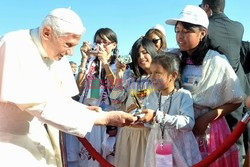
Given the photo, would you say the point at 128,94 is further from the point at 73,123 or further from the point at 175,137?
the point at 73,123

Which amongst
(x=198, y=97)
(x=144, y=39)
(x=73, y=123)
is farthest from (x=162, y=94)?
(x=73, y=123)

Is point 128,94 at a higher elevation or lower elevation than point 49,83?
lower

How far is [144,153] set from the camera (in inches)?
144

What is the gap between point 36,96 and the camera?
8.08ft

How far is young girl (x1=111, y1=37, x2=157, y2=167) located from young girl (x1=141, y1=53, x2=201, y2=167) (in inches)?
8.3

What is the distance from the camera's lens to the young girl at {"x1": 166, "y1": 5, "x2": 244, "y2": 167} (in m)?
3.27

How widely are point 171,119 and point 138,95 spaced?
2.83ft

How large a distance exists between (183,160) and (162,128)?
1.13ft

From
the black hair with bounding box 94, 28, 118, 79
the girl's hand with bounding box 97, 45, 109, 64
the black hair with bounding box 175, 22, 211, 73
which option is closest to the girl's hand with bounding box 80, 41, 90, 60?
the black hair with bounding box 94, 28, 118, 79

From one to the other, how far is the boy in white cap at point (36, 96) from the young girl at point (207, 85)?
859mm

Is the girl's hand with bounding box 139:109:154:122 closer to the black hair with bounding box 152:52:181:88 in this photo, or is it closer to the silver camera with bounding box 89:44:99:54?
the black hair with bounding box 152:52:181:88

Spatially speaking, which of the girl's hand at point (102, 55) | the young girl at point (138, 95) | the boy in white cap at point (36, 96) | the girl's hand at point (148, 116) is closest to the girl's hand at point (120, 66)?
the young girl at point (138, 95)

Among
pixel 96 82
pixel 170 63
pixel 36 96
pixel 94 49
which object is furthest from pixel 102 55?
pixel 36 96

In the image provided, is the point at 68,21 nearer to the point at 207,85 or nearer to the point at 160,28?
the point at 207,85
